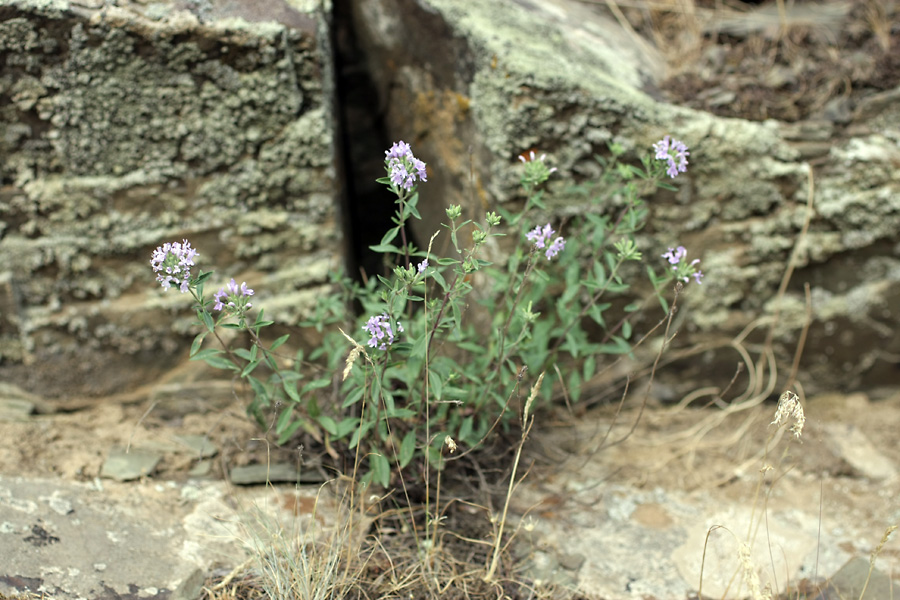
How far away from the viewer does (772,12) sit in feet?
11.5

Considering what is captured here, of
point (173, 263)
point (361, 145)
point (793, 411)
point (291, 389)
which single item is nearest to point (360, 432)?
point (291, 389)

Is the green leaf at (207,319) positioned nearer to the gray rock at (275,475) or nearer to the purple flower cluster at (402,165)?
the purple flower cluster at (402,165)

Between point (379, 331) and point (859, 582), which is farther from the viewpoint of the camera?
point (859, 582)

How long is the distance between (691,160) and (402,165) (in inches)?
53.1

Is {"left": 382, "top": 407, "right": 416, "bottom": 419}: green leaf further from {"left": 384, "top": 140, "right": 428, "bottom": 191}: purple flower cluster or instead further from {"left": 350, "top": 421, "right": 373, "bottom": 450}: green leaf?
{"left": 384, "top": 140, "right": 428, "bottom": 191}: purple flower cluster

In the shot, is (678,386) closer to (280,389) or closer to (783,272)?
(783,272)

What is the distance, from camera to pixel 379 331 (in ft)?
6.27

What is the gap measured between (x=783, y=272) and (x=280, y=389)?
1995 mm

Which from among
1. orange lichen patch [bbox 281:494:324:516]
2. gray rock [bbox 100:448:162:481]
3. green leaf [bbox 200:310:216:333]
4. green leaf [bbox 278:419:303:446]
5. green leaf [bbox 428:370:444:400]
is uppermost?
green leaf [bbox 200:310:216:333]

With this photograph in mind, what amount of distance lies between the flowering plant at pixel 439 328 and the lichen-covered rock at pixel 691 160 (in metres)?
0.22

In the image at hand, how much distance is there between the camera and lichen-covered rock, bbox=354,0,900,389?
103 inches

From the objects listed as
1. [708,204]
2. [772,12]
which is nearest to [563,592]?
[708,204]

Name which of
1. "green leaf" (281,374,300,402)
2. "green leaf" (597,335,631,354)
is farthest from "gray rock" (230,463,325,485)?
"green leaf" (597,335,631,354)

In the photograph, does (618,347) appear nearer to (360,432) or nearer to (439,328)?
(439,328)
